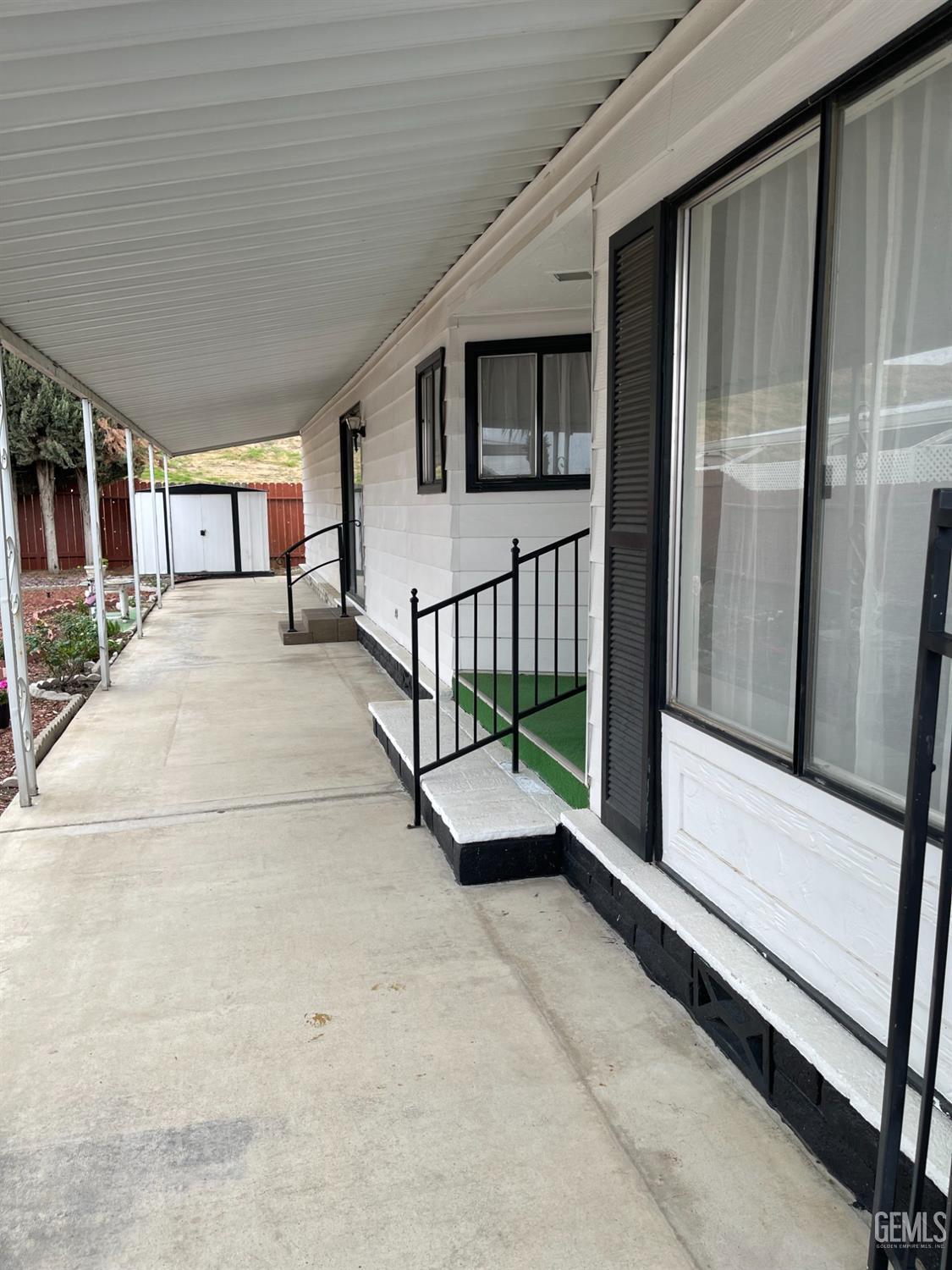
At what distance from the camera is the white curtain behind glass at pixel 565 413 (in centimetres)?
528

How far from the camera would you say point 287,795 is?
4406 millimetres

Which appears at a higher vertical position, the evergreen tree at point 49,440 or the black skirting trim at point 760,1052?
the evergreen tree at point 49,440

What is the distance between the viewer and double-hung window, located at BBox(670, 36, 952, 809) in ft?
5.72

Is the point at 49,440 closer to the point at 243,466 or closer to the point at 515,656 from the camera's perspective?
the point at 515,656

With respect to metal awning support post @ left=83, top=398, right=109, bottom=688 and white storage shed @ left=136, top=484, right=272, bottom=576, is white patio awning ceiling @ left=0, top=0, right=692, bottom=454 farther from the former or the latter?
white storage shed @ left=136, top=484, right=272, bottom=576

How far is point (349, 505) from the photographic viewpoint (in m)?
11.0

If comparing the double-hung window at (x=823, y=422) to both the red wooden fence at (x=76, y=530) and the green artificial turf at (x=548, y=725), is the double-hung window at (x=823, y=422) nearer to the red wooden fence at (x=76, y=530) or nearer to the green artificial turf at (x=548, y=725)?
the green artificial turf at (x=548, y=725)

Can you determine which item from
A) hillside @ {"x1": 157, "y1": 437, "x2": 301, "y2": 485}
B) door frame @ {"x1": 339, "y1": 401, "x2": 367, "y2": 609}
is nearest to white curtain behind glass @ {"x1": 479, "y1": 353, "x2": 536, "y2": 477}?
door frame @ {"x1": 339, "y1": 401, "x2": 367, "y2": 609}

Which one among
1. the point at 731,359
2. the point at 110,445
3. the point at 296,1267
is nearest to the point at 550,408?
the point at 731,359

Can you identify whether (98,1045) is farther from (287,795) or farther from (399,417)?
(399,417)

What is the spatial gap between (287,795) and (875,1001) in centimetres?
307

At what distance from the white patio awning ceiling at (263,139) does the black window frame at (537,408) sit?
524mm

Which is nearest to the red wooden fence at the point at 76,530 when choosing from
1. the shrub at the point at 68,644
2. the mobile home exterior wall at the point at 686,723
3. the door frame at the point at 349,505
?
the door frame at the point at 349,505

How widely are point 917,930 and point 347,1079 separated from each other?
146cm
